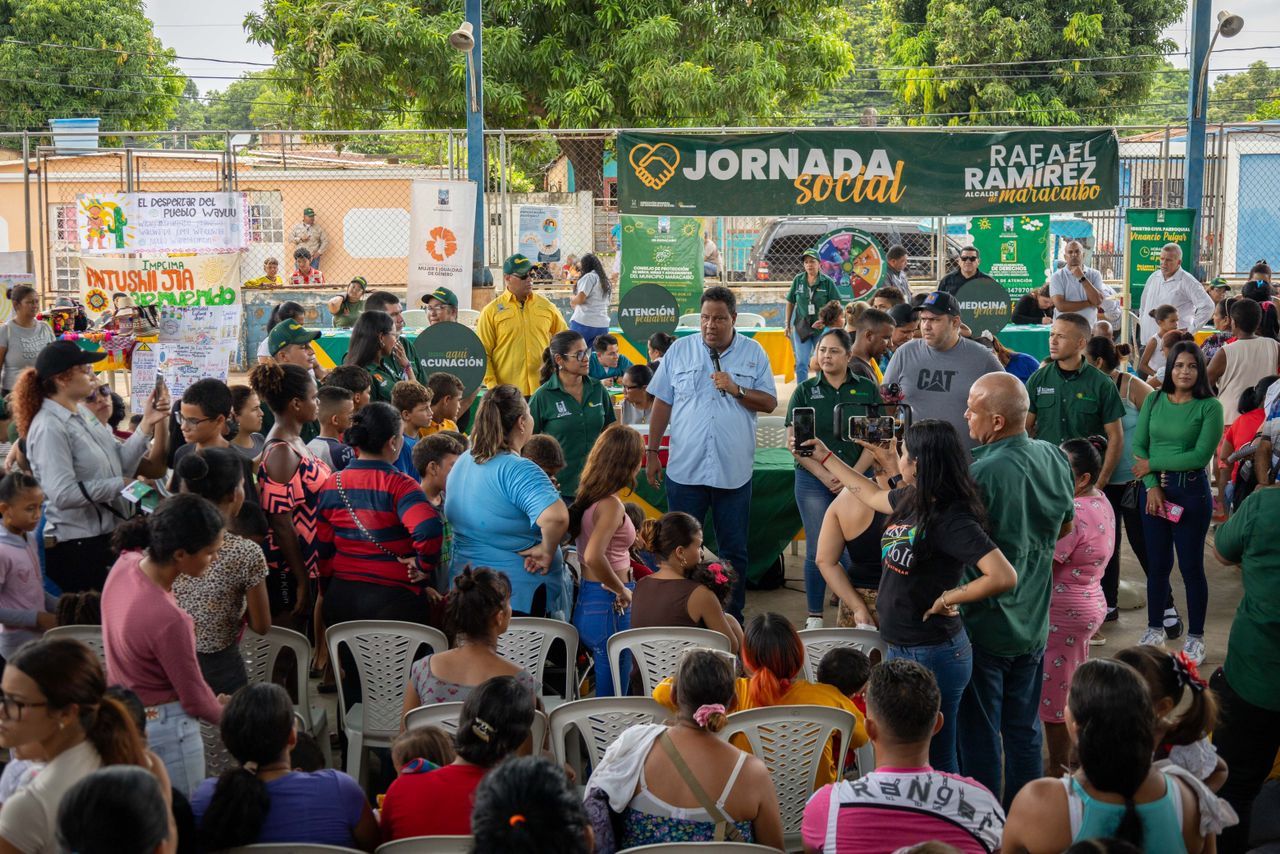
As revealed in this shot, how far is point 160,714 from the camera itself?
378 centimetres

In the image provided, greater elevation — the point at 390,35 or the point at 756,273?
the point at 390,35

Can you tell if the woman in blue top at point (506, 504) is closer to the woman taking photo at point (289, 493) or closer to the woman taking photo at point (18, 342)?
the woman taking photo at point (289, 493)

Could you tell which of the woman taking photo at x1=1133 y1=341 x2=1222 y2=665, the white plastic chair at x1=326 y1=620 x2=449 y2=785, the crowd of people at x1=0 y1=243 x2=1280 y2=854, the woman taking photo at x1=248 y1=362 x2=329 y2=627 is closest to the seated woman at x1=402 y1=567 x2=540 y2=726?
the crowd of people at x1=0 y1=243 x2=1280 y2=854

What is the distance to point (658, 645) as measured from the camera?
4.72 metres

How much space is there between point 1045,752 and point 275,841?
12.2ft

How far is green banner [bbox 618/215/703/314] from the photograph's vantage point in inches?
520

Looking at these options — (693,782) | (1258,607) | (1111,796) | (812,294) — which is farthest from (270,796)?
(812,294)

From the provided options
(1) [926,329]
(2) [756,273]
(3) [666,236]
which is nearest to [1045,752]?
(1) [926,329]

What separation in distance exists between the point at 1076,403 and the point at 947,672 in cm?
287

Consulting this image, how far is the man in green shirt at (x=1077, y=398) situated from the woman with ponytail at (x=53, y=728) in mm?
5155

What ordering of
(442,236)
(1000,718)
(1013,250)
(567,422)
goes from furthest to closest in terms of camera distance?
(1013,250)
(442,236)
(567,422)
(1000,718)

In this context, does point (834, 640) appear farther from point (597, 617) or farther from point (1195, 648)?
point (1195, 648)

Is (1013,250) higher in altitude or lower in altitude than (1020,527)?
higher

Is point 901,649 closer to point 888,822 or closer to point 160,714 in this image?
point 888,822
